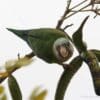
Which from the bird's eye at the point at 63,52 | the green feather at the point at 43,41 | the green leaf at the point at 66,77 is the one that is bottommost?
the green leaf at the point at 66,77

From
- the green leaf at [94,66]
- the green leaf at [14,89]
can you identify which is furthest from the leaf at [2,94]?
the green leaf at [94,66]

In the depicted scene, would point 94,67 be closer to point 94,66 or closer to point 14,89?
point 94,66

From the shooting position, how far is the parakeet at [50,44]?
0.41m

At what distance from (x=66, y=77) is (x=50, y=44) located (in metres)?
0.08

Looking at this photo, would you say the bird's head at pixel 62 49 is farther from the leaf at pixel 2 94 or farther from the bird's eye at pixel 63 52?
the leaf at pixel 2 94

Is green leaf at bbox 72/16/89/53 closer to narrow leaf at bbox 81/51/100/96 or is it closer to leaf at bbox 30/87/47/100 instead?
narrow leaf at bbox 81/51/100/96

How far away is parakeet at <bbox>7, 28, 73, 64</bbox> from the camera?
1.36 feet

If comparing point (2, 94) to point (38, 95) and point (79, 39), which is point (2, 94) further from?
point (79, 39)

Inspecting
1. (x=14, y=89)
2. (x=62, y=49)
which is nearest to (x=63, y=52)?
(x=62, y=49)

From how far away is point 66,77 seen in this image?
456mm

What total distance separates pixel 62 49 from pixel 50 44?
24 millimetres

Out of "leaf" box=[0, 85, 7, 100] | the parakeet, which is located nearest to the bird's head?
the parakeet

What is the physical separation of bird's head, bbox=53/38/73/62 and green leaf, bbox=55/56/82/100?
0.16 feet

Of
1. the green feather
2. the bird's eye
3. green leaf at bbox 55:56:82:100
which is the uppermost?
the green feather
